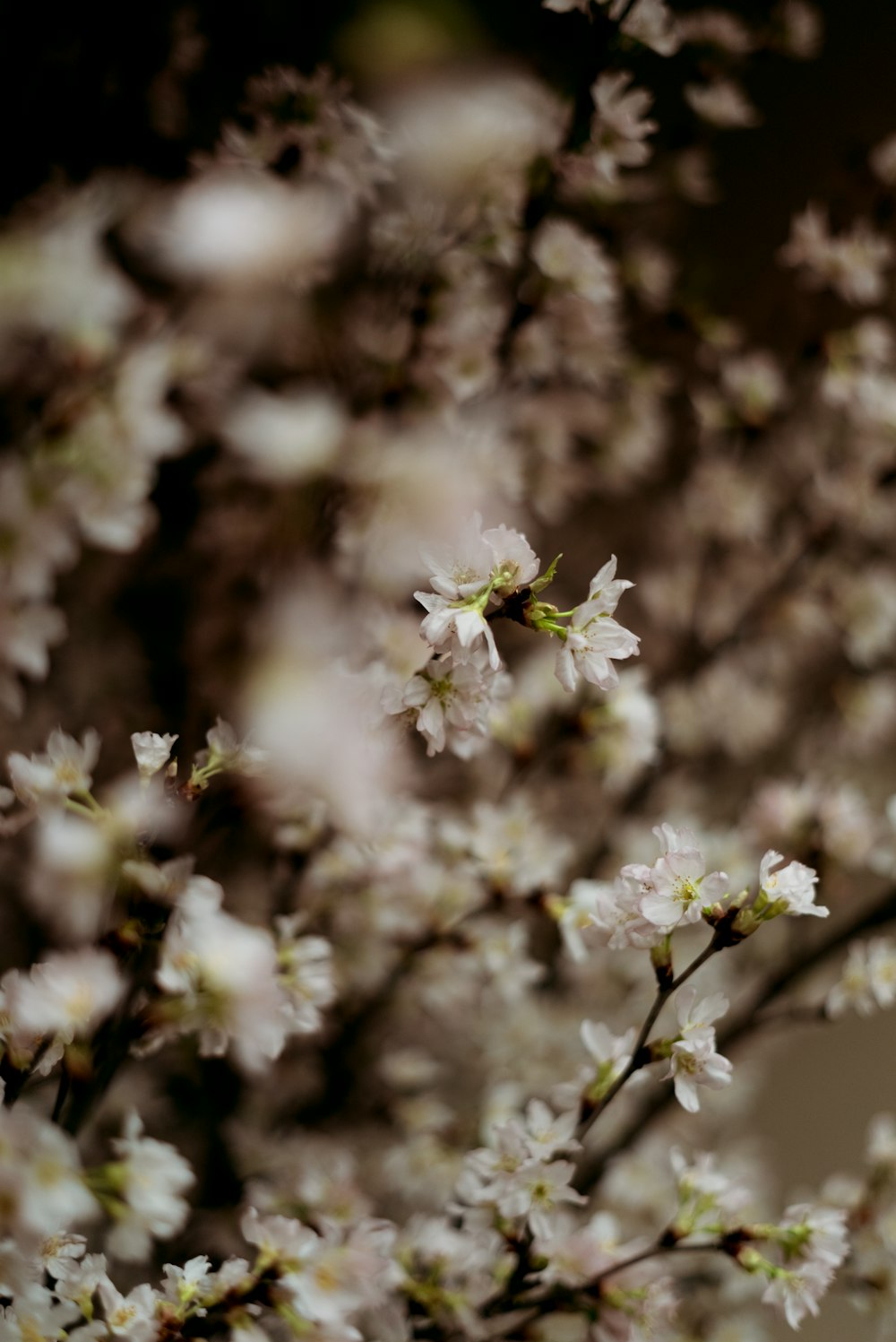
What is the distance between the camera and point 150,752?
0.40 m

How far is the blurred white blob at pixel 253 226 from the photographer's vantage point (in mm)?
589

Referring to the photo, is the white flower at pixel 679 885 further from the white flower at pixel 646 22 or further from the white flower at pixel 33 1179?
the white flower at pixel 646 22

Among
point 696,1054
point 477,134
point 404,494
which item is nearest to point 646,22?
point 477,134

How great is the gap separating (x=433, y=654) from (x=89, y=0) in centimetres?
56

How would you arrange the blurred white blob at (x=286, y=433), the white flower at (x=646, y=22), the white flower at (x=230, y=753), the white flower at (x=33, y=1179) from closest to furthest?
the white flower at (x=33, y=1179) → the white flower at (x=230, y=753) → the white flower at (x=646, y=22) → the blurred white blob at (x=286, y=433)

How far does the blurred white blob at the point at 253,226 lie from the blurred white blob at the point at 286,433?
82 mm

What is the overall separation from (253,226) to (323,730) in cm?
30

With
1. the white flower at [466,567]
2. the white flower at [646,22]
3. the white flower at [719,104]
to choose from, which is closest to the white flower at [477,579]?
the white flower at [466,567]

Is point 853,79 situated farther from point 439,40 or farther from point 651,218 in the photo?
point 439,40

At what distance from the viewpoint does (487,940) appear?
0.61 metres

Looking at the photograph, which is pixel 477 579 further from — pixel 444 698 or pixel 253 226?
pixel 253 226

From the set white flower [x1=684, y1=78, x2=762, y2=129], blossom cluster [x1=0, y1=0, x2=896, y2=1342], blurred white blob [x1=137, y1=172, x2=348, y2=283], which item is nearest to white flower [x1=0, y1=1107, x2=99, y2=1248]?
blossom cluster [x1=0, y1=0, x2=896, y2=1342]

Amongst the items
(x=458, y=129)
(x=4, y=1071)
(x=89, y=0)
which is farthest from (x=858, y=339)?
(x=4, y=1071)

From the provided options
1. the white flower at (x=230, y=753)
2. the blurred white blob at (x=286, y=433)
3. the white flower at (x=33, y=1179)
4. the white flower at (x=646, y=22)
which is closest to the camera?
the white flower at (x=33, y=1179)
